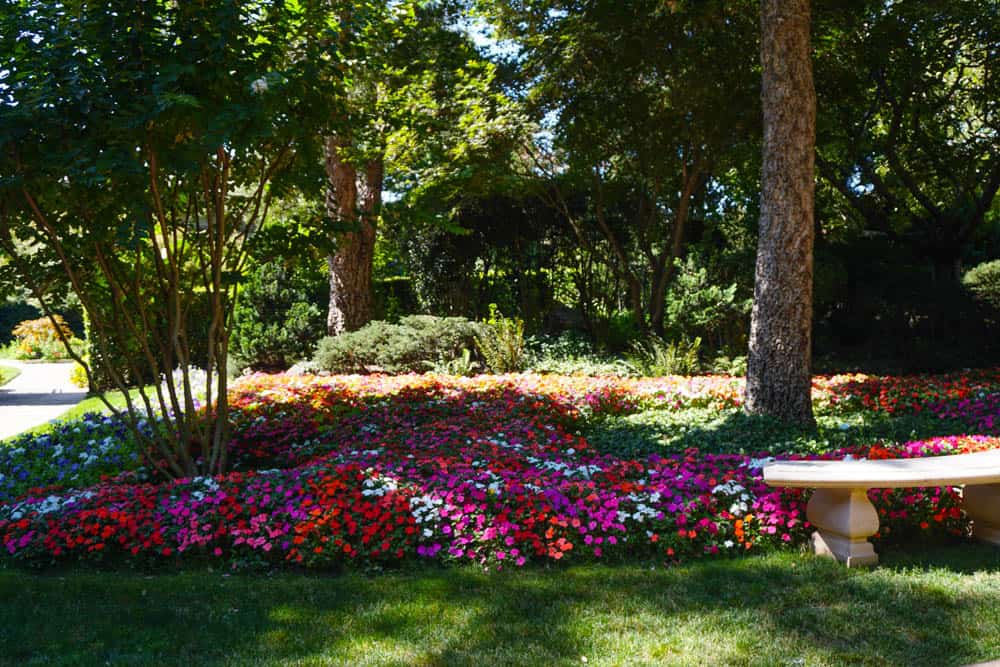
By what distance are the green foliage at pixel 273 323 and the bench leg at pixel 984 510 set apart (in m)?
10.7

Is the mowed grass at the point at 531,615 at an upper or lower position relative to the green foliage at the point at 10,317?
lower

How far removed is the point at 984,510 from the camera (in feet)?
13.2

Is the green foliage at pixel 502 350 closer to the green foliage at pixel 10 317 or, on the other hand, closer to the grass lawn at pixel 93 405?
the grass lawn at pixel 93 405

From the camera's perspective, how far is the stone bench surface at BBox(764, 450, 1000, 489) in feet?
11.4

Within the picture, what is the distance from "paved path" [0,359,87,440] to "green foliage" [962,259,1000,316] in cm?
1312

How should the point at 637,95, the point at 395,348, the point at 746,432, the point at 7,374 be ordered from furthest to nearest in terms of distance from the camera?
the point at 7,374
the point at 637,95
the point at 395,348
the point at 746,432

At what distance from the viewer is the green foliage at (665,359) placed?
10.3 metres

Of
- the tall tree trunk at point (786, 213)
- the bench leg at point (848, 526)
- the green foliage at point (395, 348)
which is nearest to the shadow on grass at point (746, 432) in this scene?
the tall tree trunk at point (786, 213)

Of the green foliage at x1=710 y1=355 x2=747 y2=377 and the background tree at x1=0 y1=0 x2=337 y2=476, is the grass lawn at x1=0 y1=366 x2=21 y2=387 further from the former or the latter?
the green foliage at x1=710 y1=355 x2=747 y2=377

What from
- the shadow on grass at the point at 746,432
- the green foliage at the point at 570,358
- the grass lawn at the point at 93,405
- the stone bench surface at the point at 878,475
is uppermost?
the green foliage at the point at 570,358

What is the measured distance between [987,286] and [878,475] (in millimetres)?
9435

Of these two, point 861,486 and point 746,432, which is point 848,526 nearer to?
point 861,486

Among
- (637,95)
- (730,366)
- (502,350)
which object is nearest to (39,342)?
(502,350)

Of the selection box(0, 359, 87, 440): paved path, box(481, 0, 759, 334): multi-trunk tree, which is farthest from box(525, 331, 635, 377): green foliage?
box(0, 359, 87, 440): paved path
